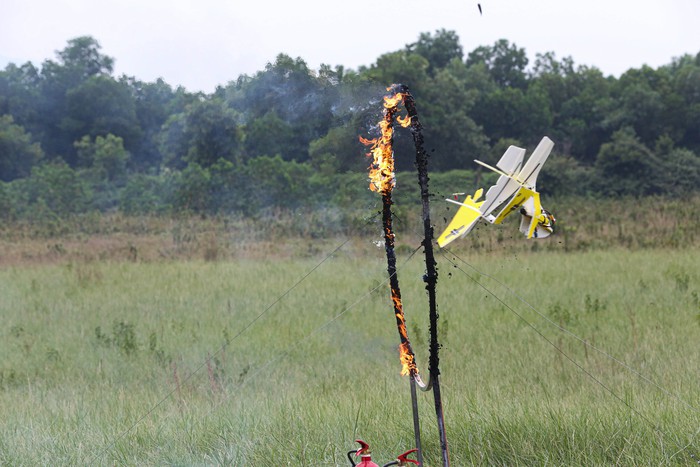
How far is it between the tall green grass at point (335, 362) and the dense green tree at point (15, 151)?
11319 mm

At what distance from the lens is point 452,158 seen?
15703 millimetres

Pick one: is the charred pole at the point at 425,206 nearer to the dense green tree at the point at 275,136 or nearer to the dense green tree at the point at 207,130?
the dense green tree at the point at 275,136

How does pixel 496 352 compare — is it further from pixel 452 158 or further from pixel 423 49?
pixel 423 49

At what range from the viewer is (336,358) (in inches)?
298

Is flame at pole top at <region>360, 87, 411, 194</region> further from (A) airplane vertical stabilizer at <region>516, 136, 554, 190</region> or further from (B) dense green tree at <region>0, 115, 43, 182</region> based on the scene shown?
(B) dense green tree at <region>0, 115, 43, 182</region>

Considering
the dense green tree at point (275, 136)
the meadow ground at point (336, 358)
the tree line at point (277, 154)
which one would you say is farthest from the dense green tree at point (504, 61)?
the dense green tree at point (275, 136)

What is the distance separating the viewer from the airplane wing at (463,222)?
326 centimetres

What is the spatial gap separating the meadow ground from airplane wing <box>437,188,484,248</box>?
15cm

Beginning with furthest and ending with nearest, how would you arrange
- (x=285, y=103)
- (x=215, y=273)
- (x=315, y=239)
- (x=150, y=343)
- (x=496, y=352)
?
(x=315, y=239) → (x=215, y=273) → (x=150, y=343) → (x=496, y=352) → (x=285, y=103)

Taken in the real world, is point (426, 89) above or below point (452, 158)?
above

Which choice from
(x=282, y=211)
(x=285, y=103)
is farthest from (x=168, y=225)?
(x=285, y=103)

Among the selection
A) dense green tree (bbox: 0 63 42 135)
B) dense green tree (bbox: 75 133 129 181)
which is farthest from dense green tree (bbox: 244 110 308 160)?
dense green tree (bbox: 0 63 42 135)

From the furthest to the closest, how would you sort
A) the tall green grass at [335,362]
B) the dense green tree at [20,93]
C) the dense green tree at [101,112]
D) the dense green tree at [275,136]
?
the dense green tree at [20,93]
the dense green tree at [101,112]
the dense green tree at [275,136]
the tall green grass at [335,362]

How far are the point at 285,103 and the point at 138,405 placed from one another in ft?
7.15
